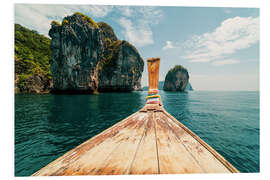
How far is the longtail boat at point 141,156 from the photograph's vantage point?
4.57 ft

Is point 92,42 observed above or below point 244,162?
above

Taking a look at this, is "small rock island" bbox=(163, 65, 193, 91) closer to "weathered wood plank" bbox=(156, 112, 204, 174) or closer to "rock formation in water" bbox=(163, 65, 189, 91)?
"rock formation in water" bbox=(163, 65, 189, 91)

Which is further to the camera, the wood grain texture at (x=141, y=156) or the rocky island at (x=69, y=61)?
the rocky island at (x=69, y=61)

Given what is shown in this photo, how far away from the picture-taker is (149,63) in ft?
15.6

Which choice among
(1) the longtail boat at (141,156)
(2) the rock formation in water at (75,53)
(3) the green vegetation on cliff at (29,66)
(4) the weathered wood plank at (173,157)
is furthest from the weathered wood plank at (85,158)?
(3) the green vegetation on cliff at (29,66)

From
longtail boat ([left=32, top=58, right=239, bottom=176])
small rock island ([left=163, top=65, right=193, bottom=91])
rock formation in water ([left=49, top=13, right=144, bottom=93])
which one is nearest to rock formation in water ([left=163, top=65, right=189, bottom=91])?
small rock island ([left=163, top=65, right=193, bottom=91])

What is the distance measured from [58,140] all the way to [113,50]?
65.4 m

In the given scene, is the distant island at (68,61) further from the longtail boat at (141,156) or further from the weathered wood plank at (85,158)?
the longtail boat at (141,156)

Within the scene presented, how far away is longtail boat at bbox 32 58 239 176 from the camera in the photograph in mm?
1394

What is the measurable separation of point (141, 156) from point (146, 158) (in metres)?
0.09

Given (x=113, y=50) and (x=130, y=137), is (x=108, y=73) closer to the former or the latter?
(x=113, y=50)
